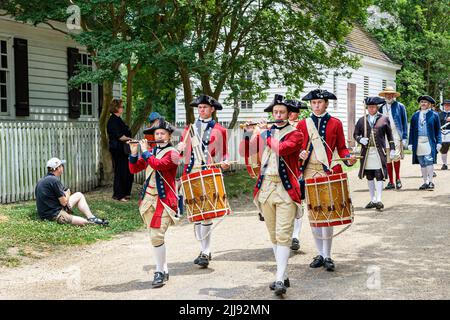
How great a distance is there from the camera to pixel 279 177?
667cm

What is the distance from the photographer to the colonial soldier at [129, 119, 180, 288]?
22.7 feet

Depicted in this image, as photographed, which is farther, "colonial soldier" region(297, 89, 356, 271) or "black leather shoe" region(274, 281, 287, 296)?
"colonial soldier" region(297, 89, 356, 271)

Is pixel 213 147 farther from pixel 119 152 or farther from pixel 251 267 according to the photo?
pixel 119 152

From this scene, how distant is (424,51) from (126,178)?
27.0 meters

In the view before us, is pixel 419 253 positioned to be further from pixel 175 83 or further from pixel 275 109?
pixel 175 83

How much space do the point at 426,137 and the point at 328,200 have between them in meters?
8.53

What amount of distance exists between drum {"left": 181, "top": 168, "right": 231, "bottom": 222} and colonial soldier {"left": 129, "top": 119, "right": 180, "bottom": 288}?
0.66ft

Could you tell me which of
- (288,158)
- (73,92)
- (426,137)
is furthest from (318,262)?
(73,92)

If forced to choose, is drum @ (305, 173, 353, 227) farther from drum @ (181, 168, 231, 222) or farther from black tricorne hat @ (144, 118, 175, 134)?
black tricorne hat @ (144, 118, 175, 134)

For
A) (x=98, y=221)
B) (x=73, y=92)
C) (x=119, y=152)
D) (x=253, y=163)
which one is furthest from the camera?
(x=73, y=92)

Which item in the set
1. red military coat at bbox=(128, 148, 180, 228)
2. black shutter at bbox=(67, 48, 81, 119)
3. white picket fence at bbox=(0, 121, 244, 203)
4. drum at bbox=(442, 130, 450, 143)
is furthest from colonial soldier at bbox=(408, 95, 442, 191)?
black shutter at bbox=(67, 48, 81, 119)

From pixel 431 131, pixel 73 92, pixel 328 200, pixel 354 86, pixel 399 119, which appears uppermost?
pixel 354 86

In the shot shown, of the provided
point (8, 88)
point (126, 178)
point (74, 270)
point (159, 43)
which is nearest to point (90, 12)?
point (159, 43)

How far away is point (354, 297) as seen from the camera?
6133mm
